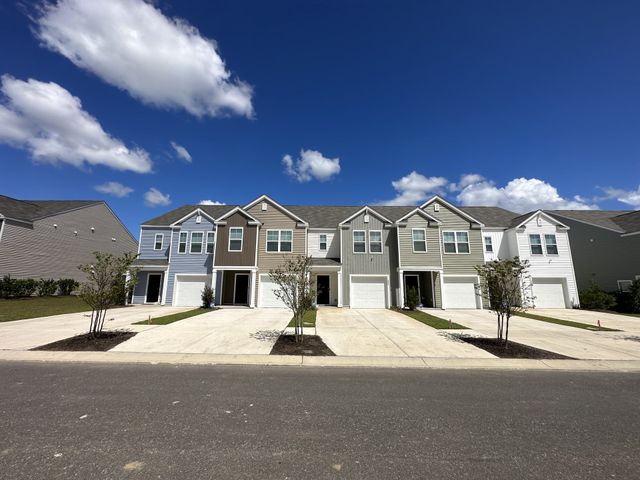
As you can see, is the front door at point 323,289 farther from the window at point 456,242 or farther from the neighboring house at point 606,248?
the neighboring house at point 606,248

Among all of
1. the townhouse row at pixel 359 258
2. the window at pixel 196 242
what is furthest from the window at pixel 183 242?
the window at pixel 196 242

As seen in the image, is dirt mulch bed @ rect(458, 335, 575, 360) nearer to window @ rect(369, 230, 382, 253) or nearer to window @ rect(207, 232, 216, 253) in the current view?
window @ rect(369, 230, 382, 253)

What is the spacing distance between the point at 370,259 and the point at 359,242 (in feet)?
5.03

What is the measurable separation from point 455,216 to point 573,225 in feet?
43.1

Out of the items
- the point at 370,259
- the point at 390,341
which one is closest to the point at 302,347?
the point at 390,341

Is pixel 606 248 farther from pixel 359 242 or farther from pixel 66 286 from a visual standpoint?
pixel 66 286

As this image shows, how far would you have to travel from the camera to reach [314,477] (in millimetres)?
2957

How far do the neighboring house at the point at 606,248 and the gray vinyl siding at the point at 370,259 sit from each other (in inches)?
623

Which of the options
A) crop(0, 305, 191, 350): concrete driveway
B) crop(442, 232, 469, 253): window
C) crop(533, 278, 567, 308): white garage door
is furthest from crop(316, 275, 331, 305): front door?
crop(533, 278, 567, 308): white garage door

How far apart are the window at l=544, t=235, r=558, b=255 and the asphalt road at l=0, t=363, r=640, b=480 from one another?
2015cm

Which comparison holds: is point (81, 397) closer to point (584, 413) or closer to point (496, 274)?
point (584, 413)

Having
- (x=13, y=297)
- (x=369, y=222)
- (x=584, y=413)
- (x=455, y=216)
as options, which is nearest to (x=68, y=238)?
(x=13, y=297)

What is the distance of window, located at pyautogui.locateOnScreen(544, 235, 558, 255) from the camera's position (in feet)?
75.2

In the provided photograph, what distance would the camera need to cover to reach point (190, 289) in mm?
22125
